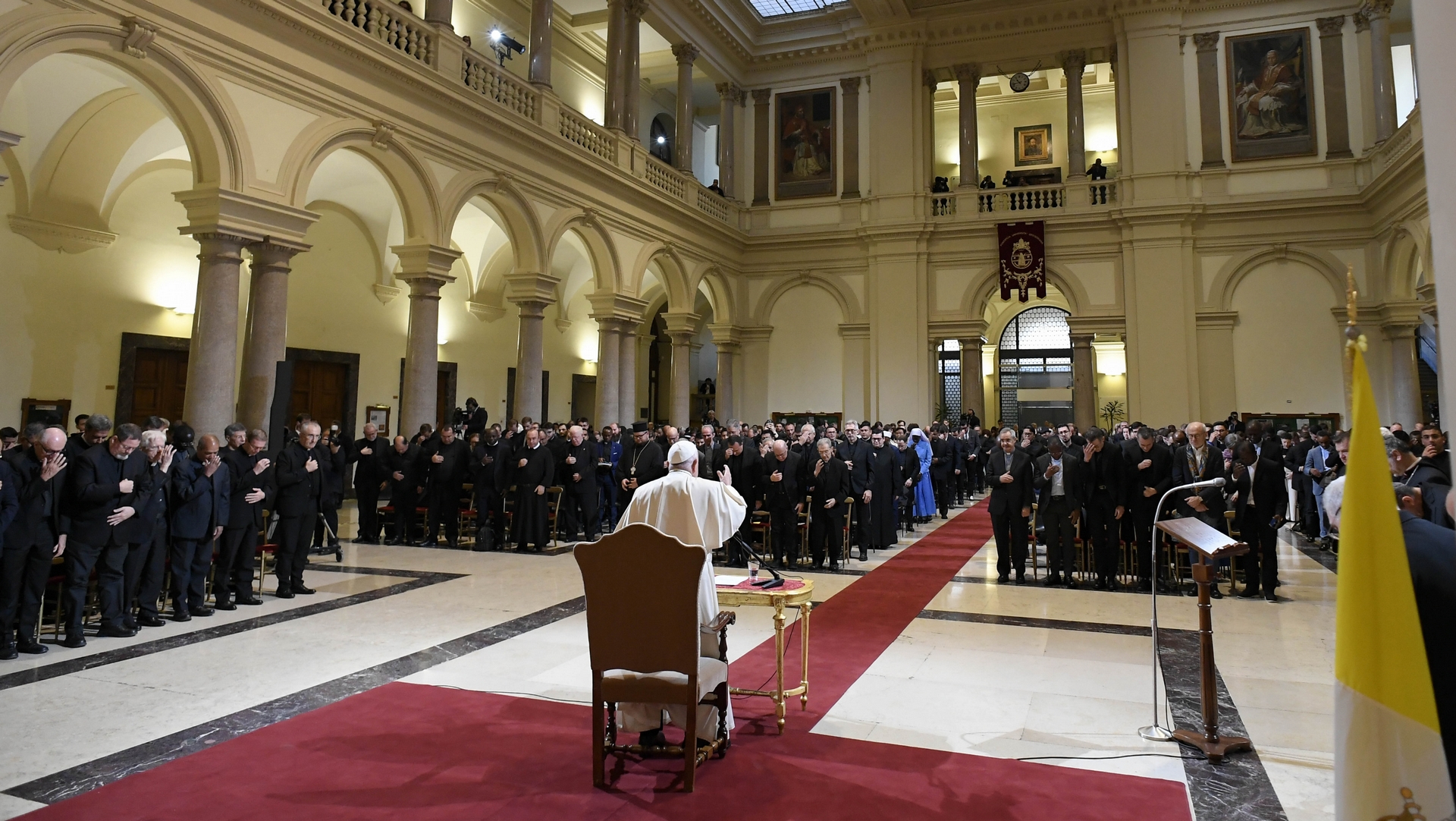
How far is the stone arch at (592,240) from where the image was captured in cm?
1429

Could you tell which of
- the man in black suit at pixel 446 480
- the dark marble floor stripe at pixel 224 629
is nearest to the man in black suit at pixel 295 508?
the dark marble floor stripe at pixel 224 629

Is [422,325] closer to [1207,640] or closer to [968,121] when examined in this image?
[1207,640]

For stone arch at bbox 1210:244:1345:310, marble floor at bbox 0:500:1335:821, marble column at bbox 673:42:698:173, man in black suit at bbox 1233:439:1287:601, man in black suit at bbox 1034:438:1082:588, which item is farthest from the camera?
marble column at bbox 673:42:698:173

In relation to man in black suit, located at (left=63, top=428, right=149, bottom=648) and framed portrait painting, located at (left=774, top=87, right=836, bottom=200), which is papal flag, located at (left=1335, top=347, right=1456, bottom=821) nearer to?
man in black suit, located at (left=63, top=428, right=149, bottom=648)

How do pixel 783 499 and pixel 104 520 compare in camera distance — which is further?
pixel 783 499

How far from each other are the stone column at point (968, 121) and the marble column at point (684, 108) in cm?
685

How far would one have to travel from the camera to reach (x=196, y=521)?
6.38m

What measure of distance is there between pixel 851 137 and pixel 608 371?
31.7 ft

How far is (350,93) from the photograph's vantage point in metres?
10.4

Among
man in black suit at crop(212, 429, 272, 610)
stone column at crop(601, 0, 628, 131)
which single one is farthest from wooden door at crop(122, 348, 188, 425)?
stone column at crop(601, 0, 628, 131)

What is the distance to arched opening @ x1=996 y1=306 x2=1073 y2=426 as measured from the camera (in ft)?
83.8

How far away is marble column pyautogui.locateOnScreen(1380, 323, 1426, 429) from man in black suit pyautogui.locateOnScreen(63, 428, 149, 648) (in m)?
20.8

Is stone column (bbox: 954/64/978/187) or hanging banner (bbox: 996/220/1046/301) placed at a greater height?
stone column (bbox: 954/64/978/187)

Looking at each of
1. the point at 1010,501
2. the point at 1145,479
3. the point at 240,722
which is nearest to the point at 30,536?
the point at 240,722
